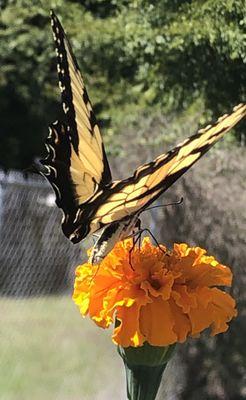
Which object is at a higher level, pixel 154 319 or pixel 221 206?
pixel 154 319

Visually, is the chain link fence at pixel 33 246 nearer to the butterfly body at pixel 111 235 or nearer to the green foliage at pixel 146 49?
the green foliage at pixel 146 49

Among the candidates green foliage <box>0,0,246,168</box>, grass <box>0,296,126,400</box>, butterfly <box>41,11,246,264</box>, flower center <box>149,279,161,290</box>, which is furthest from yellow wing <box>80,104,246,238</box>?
grass <box>0,296,126,400</box>

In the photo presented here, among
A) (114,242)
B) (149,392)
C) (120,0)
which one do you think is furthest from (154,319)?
(120,0)

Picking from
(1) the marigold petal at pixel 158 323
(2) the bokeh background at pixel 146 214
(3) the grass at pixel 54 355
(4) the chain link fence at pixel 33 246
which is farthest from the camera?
(4) the chain link fence at pixel 33 246

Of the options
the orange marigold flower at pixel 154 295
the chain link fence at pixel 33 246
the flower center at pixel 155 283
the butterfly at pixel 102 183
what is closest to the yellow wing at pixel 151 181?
the butterfly at pixel 102 183

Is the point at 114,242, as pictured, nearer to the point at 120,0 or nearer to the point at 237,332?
the point at 237,332

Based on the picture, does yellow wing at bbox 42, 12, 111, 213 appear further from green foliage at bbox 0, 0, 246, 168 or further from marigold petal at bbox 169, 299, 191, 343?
green foliage at bbox 0, 0, 246, 168
